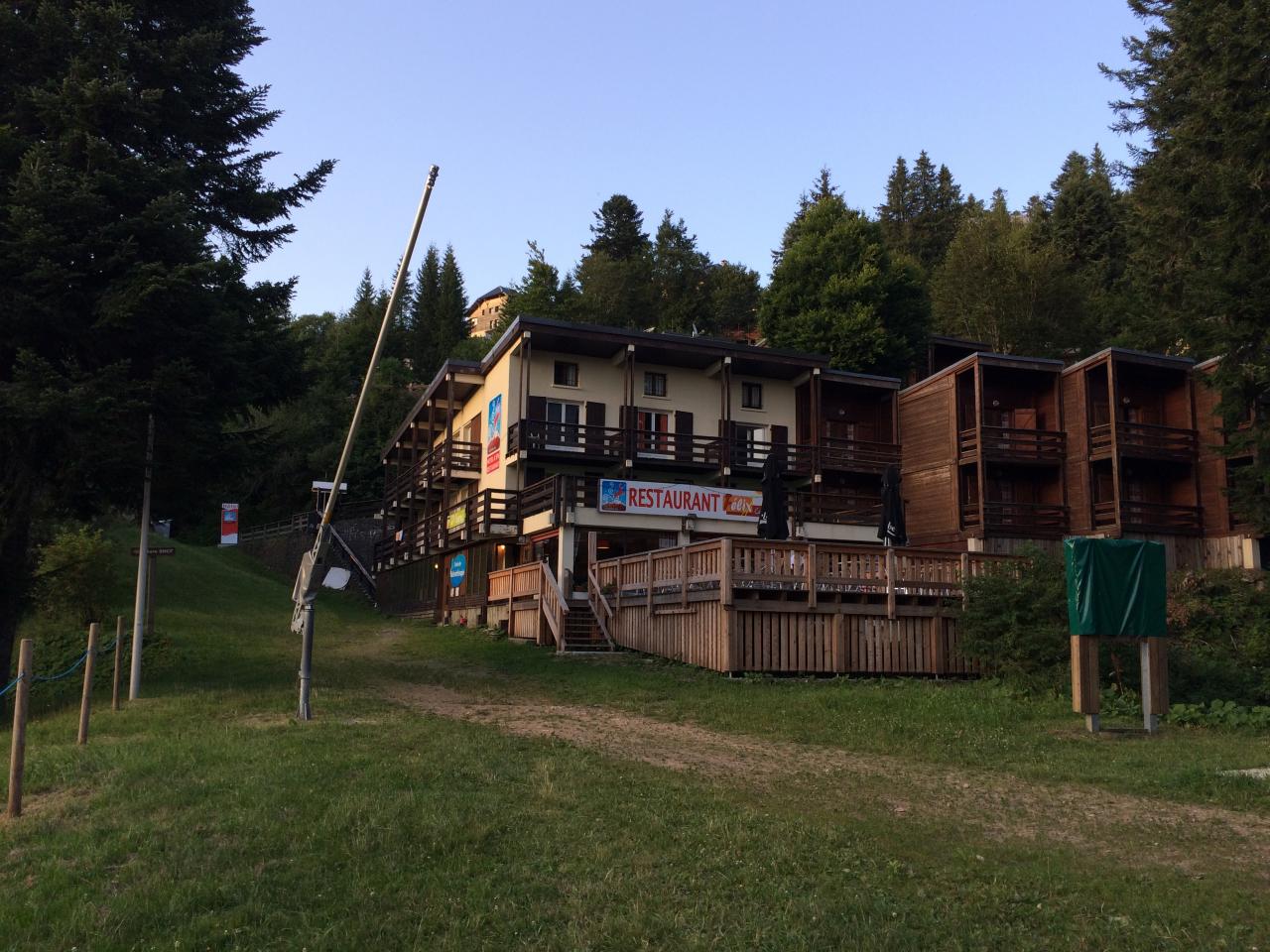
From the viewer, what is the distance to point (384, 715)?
1234 centimetres

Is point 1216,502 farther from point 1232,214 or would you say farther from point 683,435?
point 683,435

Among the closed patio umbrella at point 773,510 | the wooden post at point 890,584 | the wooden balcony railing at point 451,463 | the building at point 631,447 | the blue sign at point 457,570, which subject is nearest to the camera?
the wooden post at point 890,584

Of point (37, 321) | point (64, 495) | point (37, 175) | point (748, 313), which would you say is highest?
point (748, 313)

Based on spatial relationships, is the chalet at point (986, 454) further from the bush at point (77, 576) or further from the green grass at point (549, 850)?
the bush at point (77, 576)

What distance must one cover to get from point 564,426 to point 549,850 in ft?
85.3

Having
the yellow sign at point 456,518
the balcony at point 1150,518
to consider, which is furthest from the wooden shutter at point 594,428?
the balcony at point 1150,518

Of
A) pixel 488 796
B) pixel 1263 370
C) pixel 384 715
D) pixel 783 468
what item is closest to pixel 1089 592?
pixel 488 796

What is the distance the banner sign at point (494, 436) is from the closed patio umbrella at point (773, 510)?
14.5 metres

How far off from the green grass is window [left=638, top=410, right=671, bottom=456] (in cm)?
2104

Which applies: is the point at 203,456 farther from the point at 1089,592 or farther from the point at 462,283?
the point at 462,283

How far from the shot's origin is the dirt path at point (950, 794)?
7.09 meters

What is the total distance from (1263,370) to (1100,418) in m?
12.8

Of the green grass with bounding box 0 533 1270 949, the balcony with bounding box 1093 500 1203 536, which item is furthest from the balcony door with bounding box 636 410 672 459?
the green grass with bounding box 0 533 1270 949

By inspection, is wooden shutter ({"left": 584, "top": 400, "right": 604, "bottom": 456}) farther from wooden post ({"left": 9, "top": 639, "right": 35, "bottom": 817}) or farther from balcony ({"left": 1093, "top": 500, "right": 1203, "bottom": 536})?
wooden post ({"left": 9, "top": 639, "right": 35, "bottom": 817})
